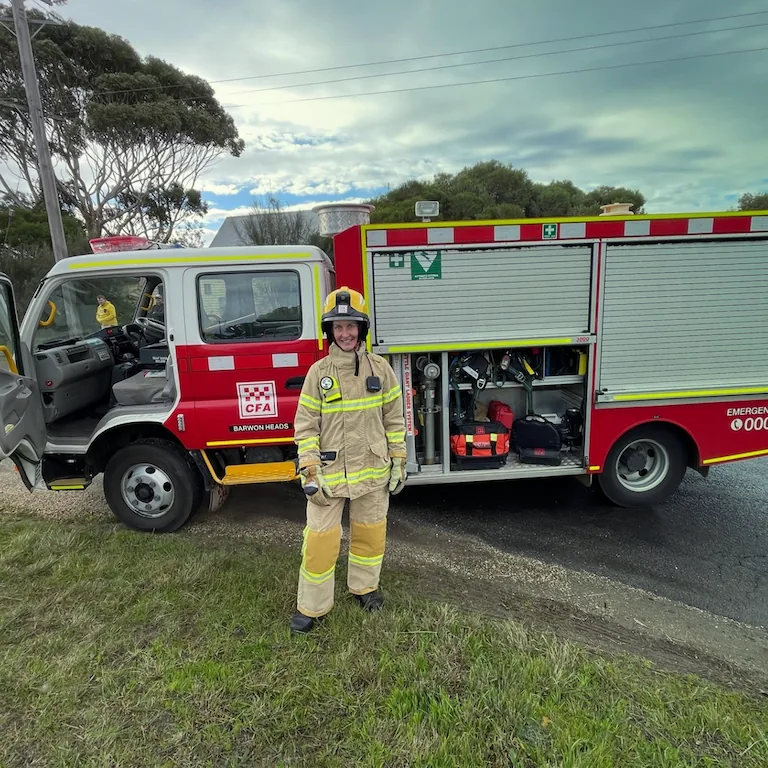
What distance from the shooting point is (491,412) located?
14.0 feet

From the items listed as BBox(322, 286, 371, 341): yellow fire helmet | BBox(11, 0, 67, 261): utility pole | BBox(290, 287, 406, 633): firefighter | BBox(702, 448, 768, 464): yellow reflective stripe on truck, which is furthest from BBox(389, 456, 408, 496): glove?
BBox(11, 0, 67, 261): utility pole

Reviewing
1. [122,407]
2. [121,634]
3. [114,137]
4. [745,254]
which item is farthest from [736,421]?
[114,137]

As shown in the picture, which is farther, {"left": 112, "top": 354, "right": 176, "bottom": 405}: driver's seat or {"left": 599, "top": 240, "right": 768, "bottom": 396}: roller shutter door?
{"left": 112, "top": 354, "right": 176, "bottom": 405}: driver's seat

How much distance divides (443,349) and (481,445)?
83cm

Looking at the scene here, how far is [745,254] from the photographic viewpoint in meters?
3.77

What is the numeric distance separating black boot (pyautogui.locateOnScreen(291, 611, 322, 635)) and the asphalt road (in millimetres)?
1652

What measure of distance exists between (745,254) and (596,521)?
2.29m

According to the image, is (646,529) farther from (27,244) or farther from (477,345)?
(27,244)

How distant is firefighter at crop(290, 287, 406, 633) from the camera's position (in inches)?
104

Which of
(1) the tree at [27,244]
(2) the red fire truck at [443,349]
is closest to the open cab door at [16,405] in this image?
(2) the red fire truck at [443,349]

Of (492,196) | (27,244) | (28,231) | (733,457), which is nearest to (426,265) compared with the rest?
(733,457)

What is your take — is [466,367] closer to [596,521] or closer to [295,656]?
[596,521]

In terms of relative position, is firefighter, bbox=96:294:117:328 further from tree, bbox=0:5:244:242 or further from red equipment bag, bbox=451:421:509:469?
tree, bbox=0:5:244:242

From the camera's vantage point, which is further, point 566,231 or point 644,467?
point 644,467
